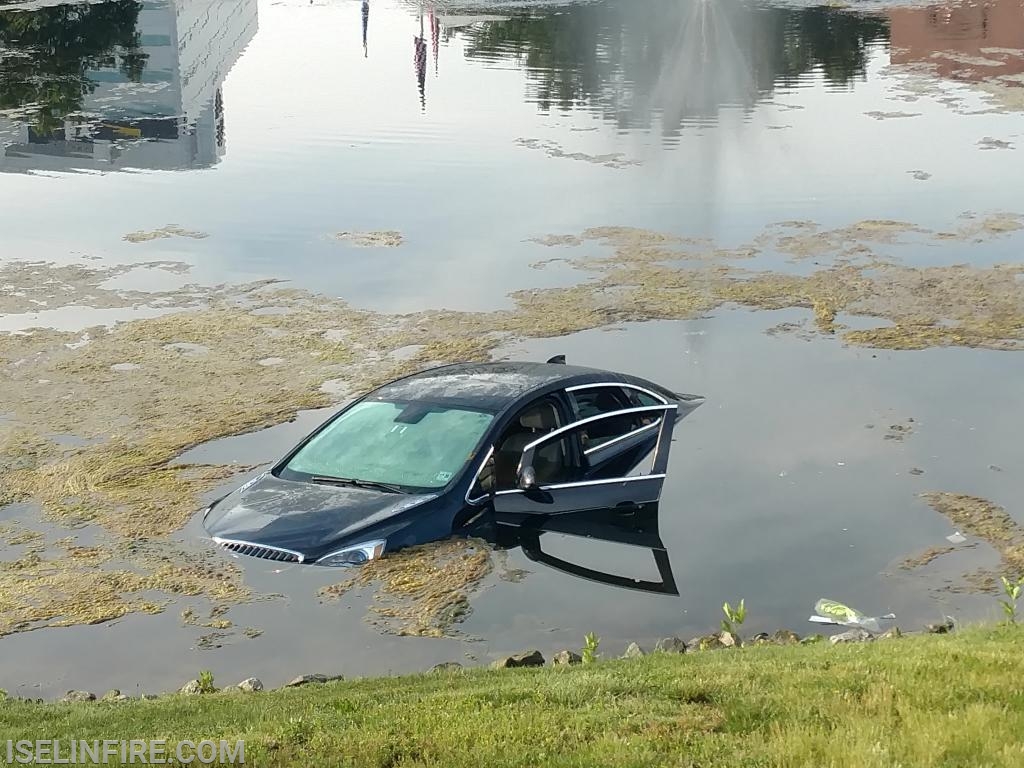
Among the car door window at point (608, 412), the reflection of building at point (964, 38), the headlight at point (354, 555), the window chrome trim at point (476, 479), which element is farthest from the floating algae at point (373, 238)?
the reflection of building at point (964, 38)

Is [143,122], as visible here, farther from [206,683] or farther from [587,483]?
[206,683]

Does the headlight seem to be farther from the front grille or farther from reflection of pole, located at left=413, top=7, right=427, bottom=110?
reflection of pole, located at left=413, top=7, right=427, bottom=110

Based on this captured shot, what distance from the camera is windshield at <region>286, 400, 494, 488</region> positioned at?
40.8 ft

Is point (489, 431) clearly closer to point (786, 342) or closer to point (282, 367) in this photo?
point (282, 367)

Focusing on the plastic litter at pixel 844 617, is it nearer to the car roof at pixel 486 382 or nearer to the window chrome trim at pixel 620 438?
the window chrome trim at pixel 620 438

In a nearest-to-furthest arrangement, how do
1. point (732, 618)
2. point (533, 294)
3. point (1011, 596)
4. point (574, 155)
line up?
point (1011, 596)
point (732, 618)
point (533, 294)
point (574, 155)

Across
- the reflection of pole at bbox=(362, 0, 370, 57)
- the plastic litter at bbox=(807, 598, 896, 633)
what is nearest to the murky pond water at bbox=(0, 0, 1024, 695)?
the plastic litter at bbox=(807, 598, 896, 633)

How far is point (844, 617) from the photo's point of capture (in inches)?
447

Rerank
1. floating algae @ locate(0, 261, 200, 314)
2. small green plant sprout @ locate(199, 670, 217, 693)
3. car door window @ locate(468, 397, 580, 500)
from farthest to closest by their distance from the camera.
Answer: floating algae @ locate(0, 261, 200, 314) → car door window @ locate(468, 397, 580, 500) → small green plant sprout @ locate(199, 670, 217, 693)

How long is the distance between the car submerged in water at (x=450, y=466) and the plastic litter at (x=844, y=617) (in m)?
2.24

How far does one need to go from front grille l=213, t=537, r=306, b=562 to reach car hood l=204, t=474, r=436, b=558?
0.03 meters

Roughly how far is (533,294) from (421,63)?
27.1m

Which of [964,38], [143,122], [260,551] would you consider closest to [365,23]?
[964,38]

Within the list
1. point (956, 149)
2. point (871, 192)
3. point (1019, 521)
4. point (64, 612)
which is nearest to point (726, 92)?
point (956, 149)
